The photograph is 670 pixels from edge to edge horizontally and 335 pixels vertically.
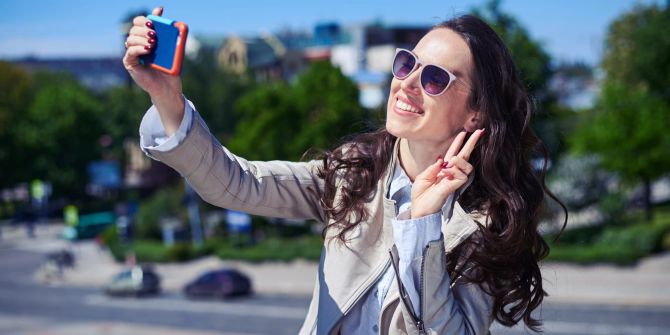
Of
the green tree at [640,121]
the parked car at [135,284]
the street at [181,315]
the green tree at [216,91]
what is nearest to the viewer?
the street at [181,315]

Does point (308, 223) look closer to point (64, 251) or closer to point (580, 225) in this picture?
point (64, 251)

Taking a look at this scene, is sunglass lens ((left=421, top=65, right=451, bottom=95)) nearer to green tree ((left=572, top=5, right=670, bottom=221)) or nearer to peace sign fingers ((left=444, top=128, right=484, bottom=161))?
peace sign fingers ((left=444, top=128, right=484, bottom=161))

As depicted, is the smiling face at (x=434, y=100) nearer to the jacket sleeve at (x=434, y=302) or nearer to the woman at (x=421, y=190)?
the woman at (x=421, y=190)

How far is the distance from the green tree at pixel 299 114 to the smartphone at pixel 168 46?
37.7 metres

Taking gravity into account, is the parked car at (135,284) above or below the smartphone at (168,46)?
below

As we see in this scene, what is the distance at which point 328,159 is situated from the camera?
3.01 m

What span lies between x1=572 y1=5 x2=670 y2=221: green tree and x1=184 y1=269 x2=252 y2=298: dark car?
14057 mm

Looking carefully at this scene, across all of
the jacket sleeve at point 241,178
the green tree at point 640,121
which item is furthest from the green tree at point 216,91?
the jacket sleeve at point 241,178

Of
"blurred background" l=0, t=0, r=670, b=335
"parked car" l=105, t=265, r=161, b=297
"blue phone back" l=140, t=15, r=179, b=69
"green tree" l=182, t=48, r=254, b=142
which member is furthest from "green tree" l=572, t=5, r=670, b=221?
"blue phone back" l=140, t=15, r=179, b=69

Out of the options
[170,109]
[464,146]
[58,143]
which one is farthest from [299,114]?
[170,109]

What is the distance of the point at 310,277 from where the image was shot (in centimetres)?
3581

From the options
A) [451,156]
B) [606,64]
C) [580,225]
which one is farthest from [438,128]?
[606,64]

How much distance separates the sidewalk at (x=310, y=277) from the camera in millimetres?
26266

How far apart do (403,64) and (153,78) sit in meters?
0.79
